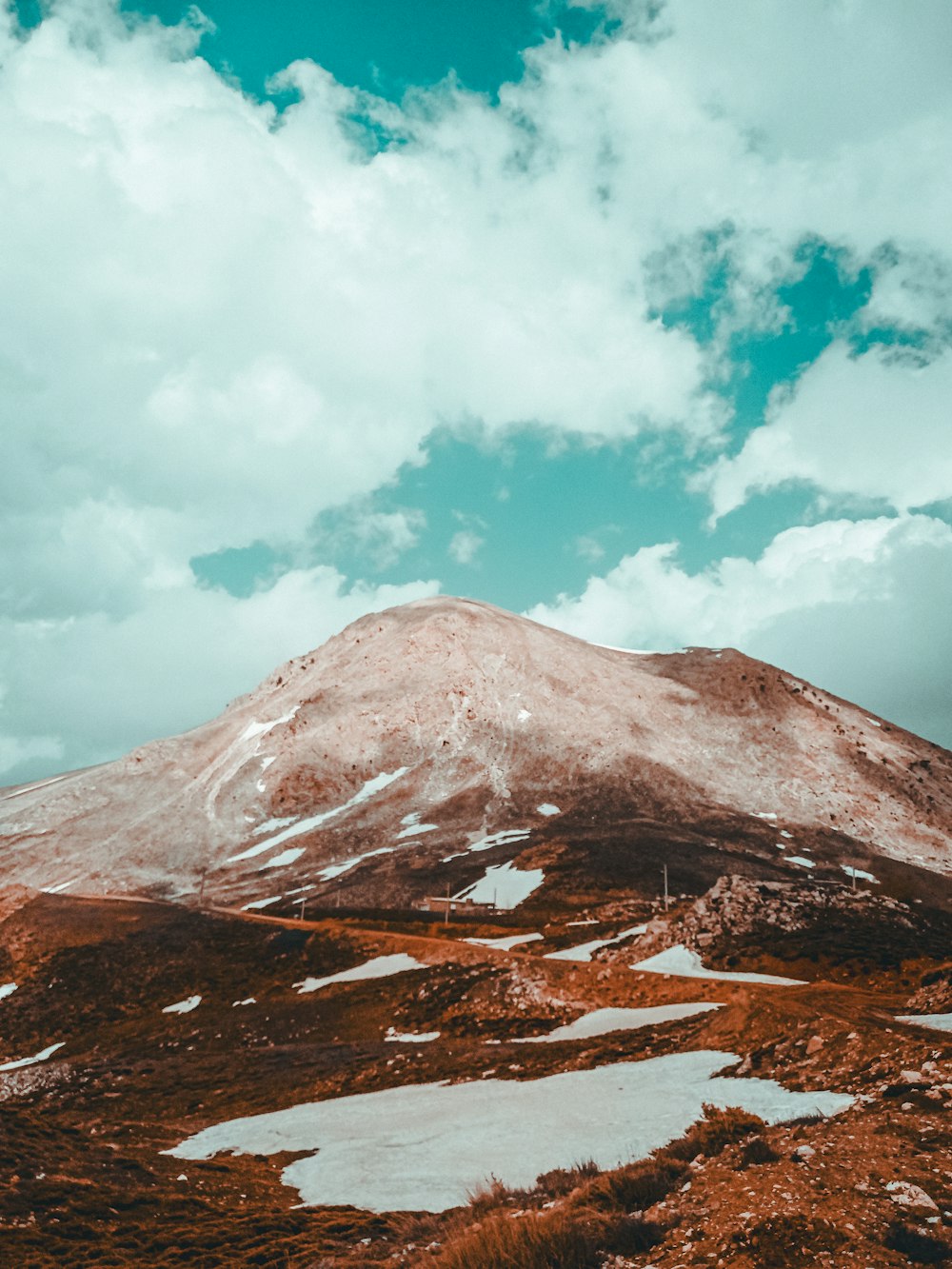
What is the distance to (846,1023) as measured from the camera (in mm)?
24922

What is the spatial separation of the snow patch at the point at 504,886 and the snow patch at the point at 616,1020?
247ft

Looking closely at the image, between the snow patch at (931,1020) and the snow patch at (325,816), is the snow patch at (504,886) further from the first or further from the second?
the snow patch at (931,1020)

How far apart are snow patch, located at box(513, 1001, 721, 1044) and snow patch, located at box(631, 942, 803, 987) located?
16557 mm

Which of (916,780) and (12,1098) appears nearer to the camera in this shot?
(12,1098)

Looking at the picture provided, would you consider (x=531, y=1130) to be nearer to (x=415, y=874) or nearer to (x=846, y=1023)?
(x=846, y=1023)

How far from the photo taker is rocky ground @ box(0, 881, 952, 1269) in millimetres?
10195

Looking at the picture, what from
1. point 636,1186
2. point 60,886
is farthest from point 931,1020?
point 60,886

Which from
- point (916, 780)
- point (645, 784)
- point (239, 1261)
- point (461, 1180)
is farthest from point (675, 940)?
point (916, 780)

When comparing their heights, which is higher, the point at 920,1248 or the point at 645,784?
the point at 645,784

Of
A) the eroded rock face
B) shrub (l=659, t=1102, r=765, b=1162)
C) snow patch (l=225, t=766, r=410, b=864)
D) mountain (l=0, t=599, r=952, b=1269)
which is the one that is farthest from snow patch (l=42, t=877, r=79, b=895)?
shrub (l=659, t=1102, r=765, b=1162)

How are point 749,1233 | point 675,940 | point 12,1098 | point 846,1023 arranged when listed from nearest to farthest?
point 749,1233 < point 846,1023 < point 12,1098 < point 675,940

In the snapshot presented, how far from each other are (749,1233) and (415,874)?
133 meters

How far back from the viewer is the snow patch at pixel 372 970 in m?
58.8

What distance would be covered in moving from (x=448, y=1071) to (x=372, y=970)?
2770 cm
